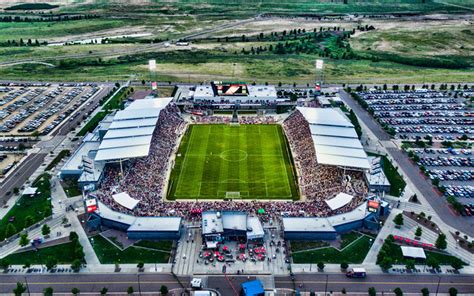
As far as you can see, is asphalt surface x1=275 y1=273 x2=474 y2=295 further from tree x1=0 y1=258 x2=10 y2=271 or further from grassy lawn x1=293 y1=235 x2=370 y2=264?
tree x1=0 y1=258 x2=10 y2=271

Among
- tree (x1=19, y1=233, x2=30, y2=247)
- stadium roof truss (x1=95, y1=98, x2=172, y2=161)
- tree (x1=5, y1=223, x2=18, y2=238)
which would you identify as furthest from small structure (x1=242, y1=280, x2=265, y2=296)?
tree (x1=5, y1=223, x2=18, y2=238)

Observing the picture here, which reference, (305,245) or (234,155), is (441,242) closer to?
(305,245)

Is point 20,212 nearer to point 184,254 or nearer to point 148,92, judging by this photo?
point 184,254

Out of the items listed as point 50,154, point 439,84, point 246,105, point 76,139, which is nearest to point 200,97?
point 246,105

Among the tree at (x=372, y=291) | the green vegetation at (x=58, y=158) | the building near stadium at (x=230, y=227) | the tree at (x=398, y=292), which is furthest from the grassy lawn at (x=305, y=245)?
the green vegetation at (x=58, y=158)

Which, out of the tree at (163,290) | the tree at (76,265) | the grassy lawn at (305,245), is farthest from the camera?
the grassy lawn at (305,245)

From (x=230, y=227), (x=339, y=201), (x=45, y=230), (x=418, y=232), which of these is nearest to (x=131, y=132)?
(x=45, y=230)

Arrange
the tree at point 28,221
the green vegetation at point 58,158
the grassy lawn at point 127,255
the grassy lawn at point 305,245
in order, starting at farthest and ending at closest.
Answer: the green vegetation at point 58,158
the tree at point 28,221
the grassy lawn at point 305,245
the grassy lawn at point 127,255

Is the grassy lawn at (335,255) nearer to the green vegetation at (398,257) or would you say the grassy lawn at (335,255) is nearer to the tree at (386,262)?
the green vegetation at (398,257)

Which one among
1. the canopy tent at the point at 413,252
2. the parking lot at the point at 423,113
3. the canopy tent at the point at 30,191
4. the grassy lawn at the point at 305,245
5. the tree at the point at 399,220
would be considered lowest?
the grassy lawn at the point at 305,245
